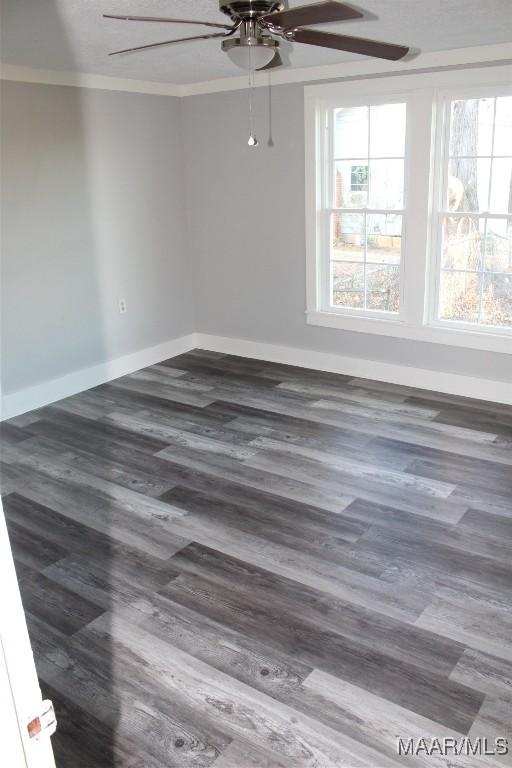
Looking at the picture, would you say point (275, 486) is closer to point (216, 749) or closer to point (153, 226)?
point (216, 749)

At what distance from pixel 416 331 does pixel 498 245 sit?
812 mm

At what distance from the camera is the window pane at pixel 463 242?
4523 millimetres

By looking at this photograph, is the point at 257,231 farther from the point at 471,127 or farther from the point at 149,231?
the point at 471,127

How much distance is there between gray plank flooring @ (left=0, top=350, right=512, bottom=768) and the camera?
7.04ft

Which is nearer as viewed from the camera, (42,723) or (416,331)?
(42,723)

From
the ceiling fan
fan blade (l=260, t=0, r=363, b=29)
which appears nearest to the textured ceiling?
the ceiling fan

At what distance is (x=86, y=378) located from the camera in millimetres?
5199

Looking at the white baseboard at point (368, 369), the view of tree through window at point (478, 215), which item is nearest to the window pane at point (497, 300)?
the view of tree through window at point (478, 215)

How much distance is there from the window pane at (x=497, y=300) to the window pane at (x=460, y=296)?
6 cm

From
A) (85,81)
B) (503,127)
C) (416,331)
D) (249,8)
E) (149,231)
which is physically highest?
(85,81)

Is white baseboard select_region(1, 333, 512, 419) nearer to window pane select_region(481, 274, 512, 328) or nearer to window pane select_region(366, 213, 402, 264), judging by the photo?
window pane select_region(481, 274, 512, 328)

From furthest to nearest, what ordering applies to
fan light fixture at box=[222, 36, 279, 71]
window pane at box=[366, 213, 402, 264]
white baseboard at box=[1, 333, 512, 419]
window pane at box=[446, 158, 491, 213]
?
window pane at box=[366, 213, 402, 264] < white baseboard at box=[1, 333, 512, 419] < window pane at box=[446, 158, 491, 213] < fan light fixture at box=[222, 36, 279, 71]

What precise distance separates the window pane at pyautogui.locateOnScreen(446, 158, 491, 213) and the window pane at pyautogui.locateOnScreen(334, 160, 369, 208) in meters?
0.65

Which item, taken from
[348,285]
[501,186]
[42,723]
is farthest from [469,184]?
[42,723]
